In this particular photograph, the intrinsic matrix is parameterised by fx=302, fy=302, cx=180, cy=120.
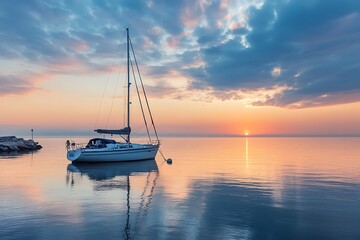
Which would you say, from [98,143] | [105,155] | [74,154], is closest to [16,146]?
[98,143]

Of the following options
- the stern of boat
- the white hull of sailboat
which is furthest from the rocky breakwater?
the white hull of sailboat

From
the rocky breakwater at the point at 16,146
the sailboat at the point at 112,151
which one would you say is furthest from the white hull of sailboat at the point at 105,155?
the rocky breakwater at the point at 16,146

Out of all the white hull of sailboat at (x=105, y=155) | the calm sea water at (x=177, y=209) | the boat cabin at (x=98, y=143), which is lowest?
the calm sea water at (x=177, y=209)

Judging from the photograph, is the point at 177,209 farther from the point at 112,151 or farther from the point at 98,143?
the point at 98,143

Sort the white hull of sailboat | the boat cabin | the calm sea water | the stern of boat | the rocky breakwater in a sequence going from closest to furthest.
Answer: the calm sea water
the stern of boat
the white hull of sailboat
the boat cabin
the rocky breakwater

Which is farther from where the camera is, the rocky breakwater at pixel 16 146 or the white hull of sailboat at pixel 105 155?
the rocky breakwater at pixel 16 146

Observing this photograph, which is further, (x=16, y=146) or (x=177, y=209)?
(x=16, y=146)

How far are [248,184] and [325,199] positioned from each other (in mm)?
6920

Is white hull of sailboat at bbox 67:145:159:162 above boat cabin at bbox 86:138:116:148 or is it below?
below

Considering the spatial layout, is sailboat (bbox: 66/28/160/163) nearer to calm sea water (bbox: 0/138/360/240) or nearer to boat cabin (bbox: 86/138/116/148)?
boat cabin (bbox: 86/138/116/148)

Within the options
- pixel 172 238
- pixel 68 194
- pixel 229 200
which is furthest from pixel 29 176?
pixel 172 238

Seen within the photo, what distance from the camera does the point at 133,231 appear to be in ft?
39.8

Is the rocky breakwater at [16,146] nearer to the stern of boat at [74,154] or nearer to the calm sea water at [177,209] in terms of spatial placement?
the stern of boat at [74,154]

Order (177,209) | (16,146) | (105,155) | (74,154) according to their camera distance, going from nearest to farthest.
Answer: (177,209), (74,154), (105,155), (16,146)
